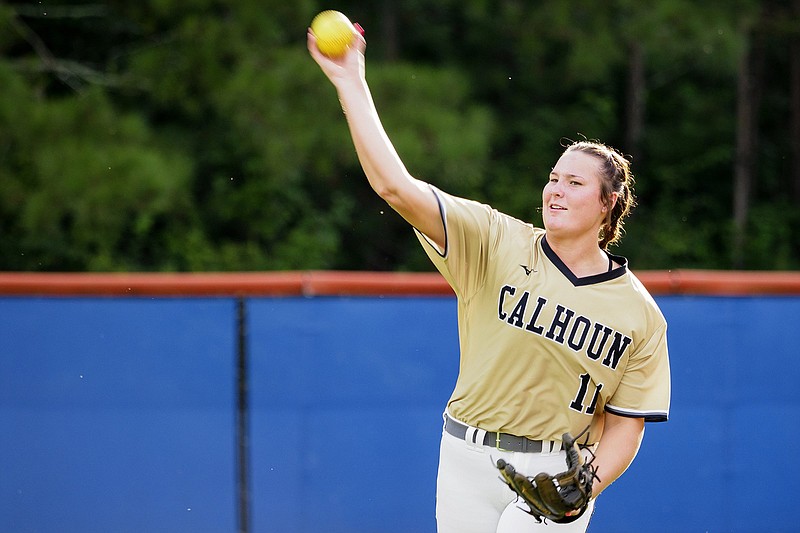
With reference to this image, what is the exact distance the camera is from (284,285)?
5.40m

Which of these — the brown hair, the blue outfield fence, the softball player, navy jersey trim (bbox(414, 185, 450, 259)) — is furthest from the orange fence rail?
navy jersey trim (bbox(414, 185, 450, 259))

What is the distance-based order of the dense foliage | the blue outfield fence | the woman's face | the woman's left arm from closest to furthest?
the woman's face < the woman's left arm < the blue outfield fence < the dense foliage

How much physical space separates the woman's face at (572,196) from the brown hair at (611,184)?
1.2 inches

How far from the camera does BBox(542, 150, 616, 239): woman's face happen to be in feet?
9.55

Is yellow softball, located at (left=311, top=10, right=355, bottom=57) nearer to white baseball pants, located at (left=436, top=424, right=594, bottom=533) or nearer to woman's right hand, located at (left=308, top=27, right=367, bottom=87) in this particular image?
woman's right hand, located at (left=308, top=27, right=367, bottom=87)

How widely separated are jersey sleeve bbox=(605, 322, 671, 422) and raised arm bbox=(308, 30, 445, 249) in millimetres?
840

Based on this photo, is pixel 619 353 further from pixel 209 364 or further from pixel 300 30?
pixel 300 30

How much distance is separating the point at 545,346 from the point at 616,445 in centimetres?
40

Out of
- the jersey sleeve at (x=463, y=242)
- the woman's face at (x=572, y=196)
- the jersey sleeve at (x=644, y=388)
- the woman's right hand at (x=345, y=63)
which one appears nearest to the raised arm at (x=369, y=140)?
the woman's right hand at (x=345, y=63)

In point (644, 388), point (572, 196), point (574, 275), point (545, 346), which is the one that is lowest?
point (644, 388)

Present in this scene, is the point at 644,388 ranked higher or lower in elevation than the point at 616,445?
higher

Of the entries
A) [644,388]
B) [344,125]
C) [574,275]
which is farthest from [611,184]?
[344,125]

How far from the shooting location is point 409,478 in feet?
18.0

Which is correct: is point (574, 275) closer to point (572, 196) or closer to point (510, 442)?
point (572, 196)
